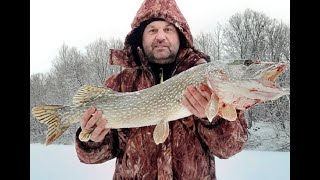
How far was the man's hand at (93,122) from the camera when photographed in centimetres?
153

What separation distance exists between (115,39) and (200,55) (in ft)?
8.25

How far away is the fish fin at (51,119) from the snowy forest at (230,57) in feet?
6.43

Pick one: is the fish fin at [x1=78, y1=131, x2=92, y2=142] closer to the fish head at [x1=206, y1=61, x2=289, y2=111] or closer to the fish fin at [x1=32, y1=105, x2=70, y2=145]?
the fish fin at [x1=32, y1=105, x2=70, y2=145]

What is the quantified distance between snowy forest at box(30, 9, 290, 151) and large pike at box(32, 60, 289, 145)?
77.5 inches

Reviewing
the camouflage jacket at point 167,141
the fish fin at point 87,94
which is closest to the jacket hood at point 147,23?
the camouflage jacket at point 167,141

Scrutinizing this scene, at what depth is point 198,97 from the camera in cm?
142

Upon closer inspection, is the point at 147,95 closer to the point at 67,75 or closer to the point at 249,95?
the point at 249,95

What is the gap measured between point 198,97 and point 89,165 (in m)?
2.58

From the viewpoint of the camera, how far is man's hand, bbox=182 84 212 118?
4.66 ft

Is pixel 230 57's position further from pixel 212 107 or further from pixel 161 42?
pixel 212 107

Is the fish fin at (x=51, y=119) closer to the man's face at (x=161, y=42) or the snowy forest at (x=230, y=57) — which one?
the man's face at (x=161, y=42)

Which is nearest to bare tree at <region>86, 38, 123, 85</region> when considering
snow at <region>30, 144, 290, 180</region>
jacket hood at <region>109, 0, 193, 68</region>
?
snow at <region>30, 144, 290, 180</region>

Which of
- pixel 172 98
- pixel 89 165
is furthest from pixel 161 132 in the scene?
pixel 89 165

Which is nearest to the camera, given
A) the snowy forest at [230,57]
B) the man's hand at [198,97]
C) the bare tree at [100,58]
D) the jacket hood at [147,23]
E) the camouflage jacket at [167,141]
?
the man's hand at [198,97]
